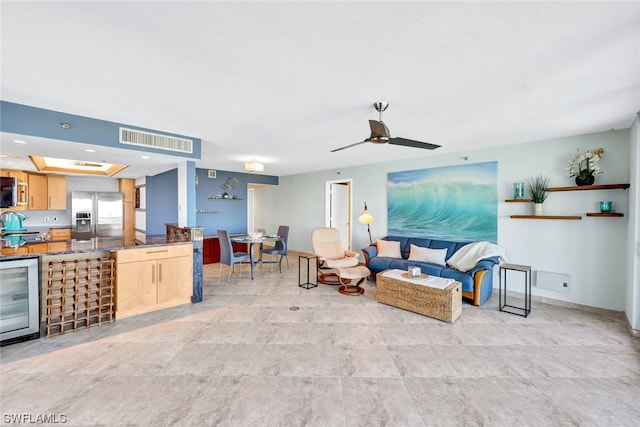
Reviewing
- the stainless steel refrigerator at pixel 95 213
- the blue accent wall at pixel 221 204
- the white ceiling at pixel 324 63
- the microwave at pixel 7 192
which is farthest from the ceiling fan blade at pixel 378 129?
the stainless steel refrigerator at pixel 95 213

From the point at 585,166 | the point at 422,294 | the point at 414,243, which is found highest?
the point at 585,166

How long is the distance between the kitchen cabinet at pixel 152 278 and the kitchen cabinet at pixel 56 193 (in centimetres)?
455

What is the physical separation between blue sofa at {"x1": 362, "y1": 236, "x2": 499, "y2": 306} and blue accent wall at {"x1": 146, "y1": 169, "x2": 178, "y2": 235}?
14.5ft

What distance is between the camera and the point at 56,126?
9.34 feet

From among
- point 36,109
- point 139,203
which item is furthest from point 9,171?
point 36,109

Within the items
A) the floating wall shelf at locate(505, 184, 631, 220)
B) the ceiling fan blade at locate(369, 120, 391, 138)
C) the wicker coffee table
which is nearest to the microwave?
the ceiling fan blade at locate(369, 120, 391, 138)

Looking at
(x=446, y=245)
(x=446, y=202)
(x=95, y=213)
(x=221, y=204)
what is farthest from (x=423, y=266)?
(x=95, y=213)

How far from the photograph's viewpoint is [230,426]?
1.68 meters

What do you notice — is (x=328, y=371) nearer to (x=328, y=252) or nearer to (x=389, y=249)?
(x=328, y=252)

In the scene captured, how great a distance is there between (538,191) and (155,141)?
5.52 meters

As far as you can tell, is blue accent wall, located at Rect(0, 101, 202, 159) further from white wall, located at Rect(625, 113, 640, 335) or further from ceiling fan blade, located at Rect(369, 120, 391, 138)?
white wall, located at Rect(625, 113, 640, 335)

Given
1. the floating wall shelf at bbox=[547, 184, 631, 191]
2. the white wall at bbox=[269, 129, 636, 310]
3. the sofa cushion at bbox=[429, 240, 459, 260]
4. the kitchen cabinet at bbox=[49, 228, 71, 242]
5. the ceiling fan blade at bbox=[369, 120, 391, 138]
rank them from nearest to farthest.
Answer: the ceiling fan blade at bbox=[369, 120, 391, 138] → the floating wall shelf at bbox=[547, 184, 631, 191] → the white wall at bbox=[269, 129, 636, 310] → the sofa cushion at bbox=[429, 240, 459, 260] → the kitchen cabinet at bbox=[49, 228, 71, 242]

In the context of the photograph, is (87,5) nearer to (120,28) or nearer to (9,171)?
(120,28)

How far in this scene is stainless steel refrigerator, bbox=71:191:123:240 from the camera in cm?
630
